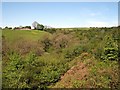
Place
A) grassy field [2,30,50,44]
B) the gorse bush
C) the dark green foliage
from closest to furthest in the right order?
the gorse bush, grassy field [2,30,50,44], the dark green foliage

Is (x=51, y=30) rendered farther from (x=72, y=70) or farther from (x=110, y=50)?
(x=110, y=50)

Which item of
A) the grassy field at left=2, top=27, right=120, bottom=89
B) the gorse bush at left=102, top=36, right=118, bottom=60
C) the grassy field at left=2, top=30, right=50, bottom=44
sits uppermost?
the grassy field at left=2, top=30, right=50, bottom=44

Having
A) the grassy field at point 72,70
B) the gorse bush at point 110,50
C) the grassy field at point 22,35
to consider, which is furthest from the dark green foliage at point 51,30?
the gorse bush at point 110,50

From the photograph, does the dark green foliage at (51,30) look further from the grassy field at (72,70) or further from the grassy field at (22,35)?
the grassy field at (72,70)

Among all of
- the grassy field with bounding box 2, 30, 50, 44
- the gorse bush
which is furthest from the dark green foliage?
the gorse bush

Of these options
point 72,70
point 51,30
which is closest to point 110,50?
point 72,70

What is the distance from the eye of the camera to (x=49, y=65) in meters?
15.9

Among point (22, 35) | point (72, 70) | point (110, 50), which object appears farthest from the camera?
point (22, 35)

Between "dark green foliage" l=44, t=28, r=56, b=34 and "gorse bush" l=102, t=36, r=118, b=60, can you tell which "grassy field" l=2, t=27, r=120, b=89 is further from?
"dark green foliage" l=44, t=28, r=56, b=34

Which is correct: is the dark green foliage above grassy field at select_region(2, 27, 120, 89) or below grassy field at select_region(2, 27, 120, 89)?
above

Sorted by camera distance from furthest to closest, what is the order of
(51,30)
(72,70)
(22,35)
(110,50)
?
(51,30)
(22,35)
(72,70)
(110,50)

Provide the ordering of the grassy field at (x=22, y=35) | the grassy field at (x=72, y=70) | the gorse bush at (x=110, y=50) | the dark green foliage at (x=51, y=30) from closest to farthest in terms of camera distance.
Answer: the grassy field at (x=72, y=70)
the gorse bush at (x=110, y=50)
the grassy field at (x=22, y=35)
the dark green foliage at (x=51, y=30)

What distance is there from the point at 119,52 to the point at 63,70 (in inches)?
152

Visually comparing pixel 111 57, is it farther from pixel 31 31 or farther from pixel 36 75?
pixel 31 31
